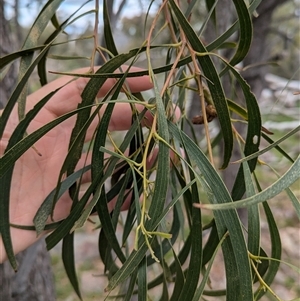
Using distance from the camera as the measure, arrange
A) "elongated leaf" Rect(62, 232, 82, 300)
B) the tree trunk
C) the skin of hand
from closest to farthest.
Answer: "elongated leaf" Rect(62, 232, 82, 300) → the skin of hand → the tree trunk

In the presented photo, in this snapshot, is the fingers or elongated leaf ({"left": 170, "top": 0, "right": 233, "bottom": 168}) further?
the fingers

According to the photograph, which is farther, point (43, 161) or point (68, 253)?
point (43, 161)

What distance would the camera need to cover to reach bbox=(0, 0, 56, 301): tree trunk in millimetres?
774

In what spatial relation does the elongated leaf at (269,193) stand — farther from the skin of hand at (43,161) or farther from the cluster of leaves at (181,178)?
the skin of hand at (43,161)

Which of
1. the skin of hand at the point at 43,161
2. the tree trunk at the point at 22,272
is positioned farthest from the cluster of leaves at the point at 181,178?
the tree trunk at the point at 22,272

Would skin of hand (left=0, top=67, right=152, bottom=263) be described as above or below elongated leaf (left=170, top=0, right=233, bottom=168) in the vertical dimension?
below

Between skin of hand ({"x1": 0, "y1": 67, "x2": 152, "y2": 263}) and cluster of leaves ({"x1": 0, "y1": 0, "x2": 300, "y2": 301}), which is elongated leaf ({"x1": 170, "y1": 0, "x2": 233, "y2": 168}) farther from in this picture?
skin of hand ({"x1": 0, "y1": 67, "x2": 152, "y2": 263})

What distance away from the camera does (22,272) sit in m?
0.78

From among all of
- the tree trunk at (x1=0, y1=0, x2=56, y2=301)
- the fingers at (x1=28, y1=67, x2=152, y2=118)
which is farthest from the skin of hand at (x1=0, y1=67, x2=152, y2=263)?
the tree trunk at (x1=0, y1=0, x2=56, y2=301)

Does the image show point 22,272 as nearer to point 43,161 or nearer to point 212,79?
point 43,161

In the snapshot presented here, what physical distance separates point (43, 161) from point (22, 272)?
260mm

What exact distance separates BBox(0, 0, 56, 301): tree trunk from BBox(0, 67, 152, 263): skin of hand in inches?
4.5

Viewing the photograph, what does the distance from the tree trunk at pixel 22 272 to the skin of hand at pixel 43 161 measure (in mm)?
113

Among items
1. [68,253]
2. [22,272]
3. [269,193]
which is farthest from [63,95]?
[269,193]
